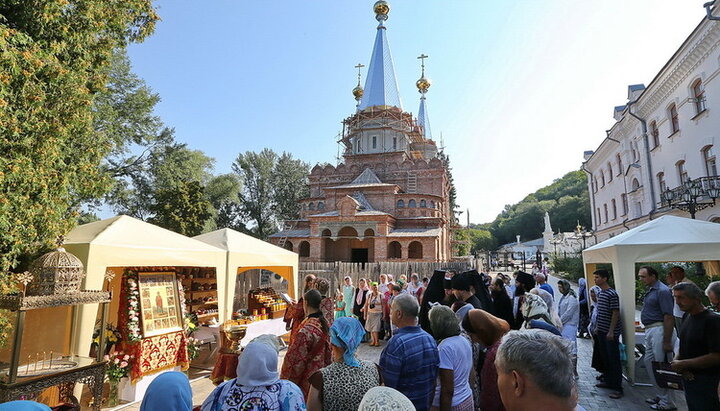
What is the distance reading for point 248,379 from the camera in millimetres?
2205

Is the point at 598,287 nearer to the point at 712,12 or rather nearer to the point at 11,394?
the point at 11,394

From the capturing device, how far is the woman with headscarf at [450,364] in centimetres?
286

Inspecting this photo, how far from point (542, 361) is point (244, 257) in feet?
24.3

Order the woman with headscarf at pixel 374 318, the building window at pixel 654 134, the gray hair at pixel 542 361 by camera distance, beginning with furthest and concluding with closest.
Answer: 1. the building window at pixel 654 134
2. the woman with headscarf at pixel 374 318
3. the gray hair at pixel 542 361

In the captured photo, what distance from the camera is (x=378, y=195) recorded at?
1213 inches

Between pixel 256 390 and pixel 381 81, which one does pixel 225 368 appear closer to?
pixel 256 390

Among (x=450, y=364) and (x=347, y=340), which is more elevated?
(x=347, y=340)

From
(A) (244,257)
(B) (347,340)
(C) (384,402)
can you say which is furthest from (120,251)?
(C) (384,402)

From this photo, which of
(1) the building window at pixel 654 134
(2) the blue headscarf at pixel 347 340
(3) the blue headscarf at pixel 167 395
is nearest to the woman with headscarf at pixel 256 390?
(3) the blue headscarf at pixel 167 395

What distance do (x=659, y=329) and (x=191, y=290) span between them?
10066 millimetres

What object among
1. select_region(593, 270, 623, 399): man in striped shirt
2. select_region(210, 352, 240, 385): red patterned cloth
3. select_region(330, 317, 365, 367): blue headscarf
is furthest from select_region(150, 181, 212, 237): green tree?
select_region(330, 317, 365, 367): blue headscarf

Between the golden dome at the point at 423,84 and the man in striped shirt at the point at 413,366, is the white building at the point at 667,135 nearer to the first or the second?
the man in striped shirt at the point at 413,366

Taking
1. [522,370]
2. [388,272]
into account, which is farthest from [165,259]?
[388,272]

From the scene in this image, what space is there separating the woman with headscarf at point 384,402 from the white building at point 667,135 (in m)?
16.8
